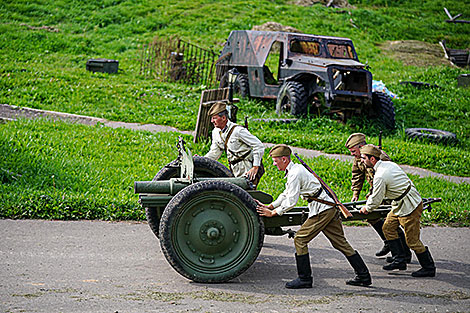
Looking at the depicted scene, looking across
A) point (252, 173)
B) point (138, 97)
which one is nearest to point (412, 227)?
point (252, 173)

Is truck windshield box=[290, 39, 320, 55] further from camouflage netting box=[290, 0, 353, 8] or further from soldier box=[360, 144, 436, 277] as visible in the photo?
camouflage netting box=[290, 0, 353, 8]

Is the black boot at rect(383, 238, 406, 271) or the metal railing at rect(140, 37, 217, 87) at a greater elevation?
the metal railing at rect(140, 37, 217, 87)

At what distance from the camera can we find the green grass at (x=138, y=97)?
8570 millimetres

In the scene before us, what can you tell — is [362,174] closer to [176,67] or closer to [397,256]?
[397,256]

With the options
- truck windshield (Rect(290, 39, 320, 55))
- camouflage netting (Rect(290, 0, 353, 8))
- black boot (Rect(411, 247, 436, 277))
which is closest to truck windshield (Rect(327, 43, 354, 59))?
truck windshield (Rect(290, 39, 320, 55))

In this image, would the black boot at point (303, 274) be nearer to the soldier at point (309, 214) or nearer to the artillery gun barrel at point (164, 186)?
the soldier at point (309, 214)

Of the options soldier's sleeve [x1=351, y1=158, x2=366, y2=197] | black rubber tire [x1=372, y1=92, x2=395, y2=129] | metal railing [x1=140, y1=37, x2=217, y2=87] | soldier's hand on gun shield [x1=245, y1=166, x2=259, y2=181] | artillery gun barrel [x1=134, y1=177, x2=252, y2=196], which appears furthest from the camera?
metal railing [x1=140, y1=37, x2=217, y2=87]

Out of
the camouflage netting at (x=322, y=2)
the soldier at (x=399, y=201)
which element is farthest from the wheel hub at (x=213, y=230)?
the camouflage netting at (x=322, y=2)

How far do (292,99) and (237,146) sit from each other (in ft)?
24.1

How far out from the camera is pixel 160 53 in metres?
19.8

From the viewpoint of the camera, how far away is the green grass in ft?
28.1

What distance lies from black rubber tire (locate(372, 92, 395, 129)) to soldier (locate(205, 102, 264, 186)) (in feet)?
26.2

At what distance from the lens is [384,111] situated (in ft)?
46.5

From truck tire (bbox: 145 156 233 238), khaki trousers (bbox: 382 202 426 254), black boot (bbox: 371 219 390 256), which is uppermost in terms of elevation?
truck tire (bbox: 145 156 233 238)
